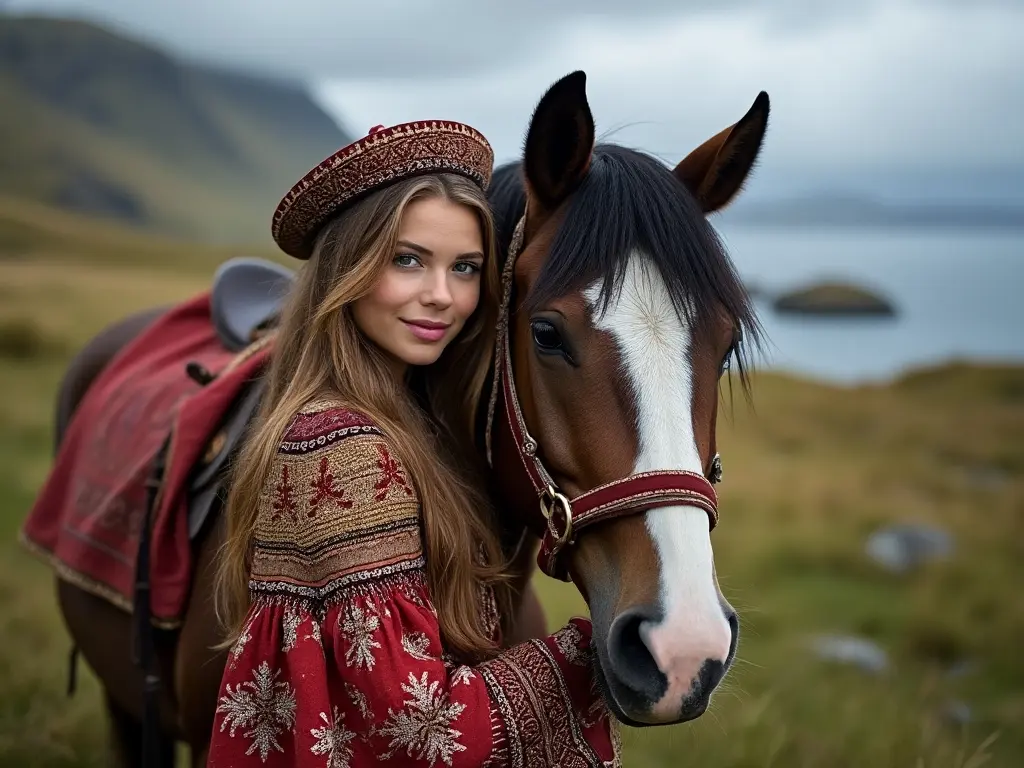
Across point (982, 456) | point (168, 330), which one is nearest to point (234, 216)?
point (982, 456)

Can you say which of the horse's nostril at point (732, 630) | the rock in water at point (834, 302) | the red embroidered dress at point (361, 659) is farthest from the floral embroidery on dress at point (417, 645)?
the rock in water at point (834, 302)

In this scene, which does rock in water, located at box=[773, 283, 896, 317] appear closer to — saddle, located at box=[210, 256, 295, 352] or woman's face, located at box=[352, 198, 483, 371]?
saddle, located at box=[210, 256, 295, 352]

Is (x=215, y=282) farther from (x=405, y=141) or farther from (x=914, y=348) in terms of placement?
(x=914, y=348)

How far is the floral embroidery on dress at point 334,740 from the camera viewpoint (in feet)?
4.63

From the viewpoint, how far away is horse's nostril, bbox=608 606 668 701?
129 centimetres

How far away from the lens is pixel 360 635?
1411 millimetres

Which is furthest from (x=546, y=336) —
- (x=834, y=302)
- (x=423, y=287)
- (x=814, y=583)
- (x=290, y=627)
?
(x=834, y=302)

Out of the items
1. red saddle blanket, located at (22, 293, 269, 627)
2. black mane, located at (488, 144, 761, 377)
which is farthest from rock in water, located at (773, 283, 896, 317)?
black mane, located at (488, 144, 761, 377)

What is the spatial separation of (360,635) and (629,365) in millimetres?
679

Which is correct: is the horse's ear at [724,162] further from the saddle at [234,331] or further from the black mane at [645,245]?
the saddle at [234,331]

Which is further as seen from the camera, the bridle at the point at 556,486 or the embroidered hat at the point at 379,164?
the embroidered hat at the point at 379,164

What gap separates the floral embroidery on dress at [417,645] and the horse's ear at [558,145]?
3.08ft

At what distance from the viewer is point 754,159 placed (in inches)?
73.9

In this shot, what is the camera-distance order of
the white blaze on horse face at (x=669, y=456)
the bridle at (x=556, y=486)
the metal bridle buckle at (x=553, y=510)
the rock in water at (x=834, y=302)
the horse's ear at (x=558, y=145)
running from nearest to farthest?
the white blaze on horse face at (x=669, y=456)
the bridle at (x=556, y=486)
the metal bridle buckle at (x=553, y=510)
the horse's ear at (x=558, y=145)
the rock in water at (x=834, y=302)
